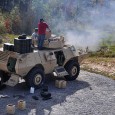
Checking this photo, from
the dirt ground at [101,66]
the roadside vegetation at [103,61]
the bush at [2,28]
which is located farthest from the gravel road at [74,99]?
the bush at [2,28]

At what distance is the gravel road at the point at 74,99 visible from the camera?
12.4 m

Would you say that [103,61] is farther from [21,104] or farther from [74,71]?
[21,104]

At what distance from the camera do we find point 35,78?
47.5ft

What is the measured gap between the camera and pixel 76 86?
15453mm

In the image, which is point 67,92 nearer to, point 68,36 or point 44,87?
point 44,87

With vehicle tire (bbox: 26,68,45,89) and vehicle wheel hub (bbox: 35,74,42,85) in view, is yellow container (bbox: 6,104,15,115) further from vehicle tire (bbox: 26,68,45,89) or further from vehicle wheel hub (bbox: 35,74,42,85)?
vehicle wheel hub (bbox: 35,74,42,85)

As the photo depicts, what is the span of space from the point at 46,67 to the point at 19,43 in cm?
178

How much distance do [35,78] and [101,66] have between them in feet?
20.7

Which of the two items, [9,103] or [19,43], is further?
[19,43]

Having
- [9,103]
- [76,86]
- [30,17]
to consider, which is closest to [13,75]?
[9,103]

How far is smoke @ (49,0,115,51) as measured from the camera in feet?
70.4

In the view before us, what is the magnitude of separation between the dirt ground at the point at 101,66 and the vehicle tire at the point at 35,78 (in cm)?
425

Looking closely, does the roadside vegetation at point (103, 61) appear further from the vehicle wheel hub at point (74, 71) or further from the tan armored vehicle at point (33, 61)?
the tan armored vehicle at point (33, 61)

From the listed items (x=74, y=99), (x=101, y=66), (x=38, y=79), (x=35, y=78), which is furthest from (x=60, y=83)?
(x=101, y=66)
